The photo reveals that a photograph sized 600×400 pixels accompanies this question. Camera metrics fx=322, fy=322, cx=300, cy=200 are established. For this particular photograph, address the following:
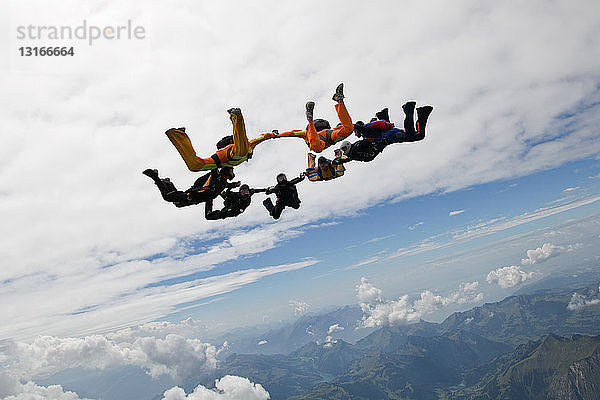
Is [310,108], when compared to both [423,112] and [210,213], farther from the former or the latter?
[210,213]

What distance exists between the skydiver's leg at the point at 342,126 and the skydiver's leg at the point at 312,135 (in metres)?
0.33

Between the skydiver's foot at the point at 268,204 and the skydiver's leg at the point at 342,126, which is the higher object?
the skydiver's leg at the point at 342,126

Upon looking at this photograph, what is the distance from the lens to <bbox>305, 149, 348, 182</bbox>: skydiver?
8000 mm

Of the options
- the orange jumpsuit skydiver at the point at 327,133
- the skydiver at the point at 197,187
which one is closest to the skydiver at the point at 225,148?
the skydiver at the point at 197,187

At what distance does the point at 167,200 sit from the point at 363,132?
15.2ft

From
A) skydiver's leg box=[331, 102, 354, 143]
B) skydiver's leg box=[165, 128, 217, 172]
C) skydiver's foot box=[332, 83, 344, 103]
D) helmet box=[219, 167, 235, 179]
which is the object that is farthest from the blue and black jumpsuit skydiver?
skydiver's leg box=[165, 128, 217, 172]

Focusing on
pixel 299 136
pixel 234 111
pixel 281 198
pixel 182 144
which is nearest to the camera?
pixel 234 111

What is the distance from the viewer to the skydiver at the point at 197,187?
712 cm

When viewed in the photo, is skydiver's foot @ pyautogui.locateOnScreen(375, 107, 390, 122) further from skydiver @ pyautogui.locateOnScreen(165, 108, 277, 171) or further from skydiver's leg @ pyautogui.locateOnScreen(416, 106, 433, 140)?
skydiver @ pyautogui.locateOnScreen(165, 108, 277, 171)

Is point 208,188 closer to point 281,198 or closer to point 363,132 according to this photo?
point 281,198

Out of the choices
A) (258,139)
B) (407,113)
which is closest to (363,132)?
(407,113)

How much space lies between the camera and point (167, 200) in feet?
23.6

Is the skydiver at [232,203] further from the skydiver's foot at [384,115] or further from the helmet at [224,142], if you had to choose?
the skydiver's foot at [384,115]

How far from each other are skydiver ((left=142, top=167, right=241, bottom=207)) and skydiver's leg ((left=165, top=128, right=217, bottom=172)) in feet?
2.19
